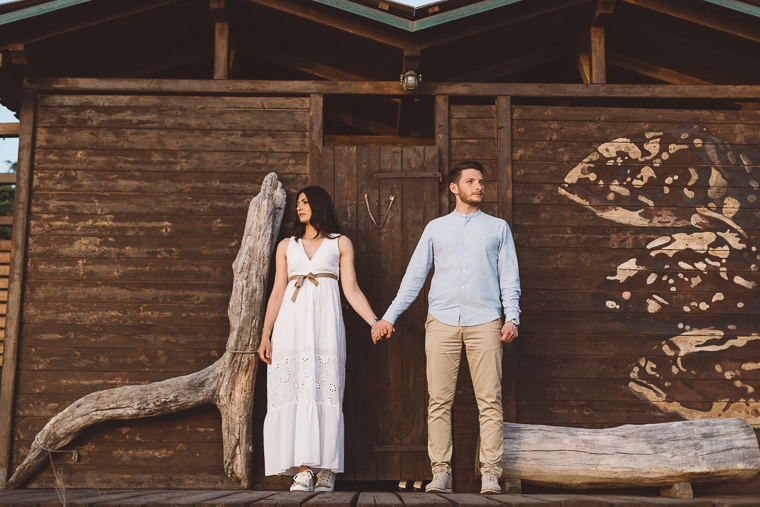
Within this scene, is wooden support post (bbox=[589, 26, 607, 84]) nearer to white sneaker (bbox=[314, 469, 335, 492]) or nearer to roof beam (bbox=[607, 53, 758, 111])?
roof beam (bbox=[607, 53, 758, 111])

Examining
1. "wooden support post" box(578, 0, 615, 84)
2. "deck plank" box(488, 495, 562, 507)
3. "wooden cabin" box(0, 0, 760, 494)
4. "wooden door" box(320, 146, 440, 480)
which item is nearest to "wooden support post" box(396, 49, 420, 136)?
"wooden cabin" box(0, 0, 760, 494)

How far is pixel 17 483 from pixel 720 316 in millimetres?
5755

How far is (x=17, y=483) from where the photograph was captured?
4688mm

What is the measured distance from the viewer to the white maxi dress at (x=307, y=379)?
13.2ft

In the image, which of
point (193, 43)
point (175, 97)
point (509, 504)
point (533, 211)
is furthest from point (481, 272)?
point (193, 43)

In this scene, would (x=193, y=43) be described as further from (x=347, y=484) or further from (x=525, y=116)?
(x=347, y=484)

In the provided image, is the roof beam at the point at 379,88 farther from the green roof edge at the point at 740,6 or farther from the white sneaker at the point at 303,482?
the white sneaker at the point at 303,482

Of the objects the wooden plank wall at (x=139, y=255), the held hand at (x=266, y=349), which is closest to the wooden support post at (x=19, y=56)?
the wooden plank wall at (x=139, y=255)

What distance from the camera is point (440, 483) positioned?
382 cm

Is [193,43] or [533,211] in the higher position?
[193,43]

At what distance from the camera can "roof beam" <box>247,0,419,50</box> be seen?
5.13 m

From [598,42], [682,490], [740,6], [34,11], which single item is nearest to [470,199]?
[598,42]

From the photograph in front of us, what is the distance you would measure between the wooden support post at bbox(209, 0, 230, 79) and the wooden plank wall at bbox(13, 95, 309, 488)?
249 millimetres

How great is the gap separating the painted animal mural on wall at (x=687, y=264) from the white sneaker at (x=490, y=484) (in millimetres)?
1792
